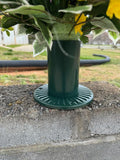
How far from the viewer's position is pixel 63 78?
1.93 feet

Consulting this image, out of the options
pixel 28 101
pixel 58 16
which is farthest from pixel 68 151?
pixel 58 16

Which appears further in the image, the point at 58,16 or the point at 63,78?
the point at 63,78

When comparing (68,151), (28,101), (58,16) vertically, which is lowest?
(68,151)

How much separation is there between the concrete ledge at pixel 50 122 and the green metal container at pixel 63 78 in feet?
0.11

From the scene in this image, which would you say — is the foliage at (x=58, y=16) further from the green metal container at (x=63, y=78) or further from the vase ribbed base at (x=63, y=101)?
the vase ribbed base at (x=63, y=101)

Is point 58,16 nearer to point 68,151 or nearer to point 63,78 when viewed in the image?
point 63,78

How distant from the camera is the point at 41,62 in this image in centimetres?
205

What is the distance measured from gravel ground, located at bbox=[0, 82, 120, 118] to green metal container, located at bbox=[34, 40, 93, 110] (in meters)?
0.04

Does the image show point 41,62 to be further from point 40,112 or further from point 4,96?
point 40,112

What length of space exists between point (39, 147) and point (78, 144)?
0.16 meters

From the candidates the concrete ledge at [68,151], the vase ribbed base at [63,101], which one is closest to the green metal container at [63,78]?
the vase ribbed base at [63,101]

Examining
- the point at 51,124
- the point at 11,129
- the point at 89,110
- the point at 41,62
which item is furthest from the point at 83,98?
the point at 41,62

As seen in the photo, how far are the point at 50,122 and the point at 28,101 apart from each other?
0.15 meters

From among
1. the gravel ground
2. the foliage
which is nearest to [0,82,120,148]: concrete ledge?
the gravel ground
